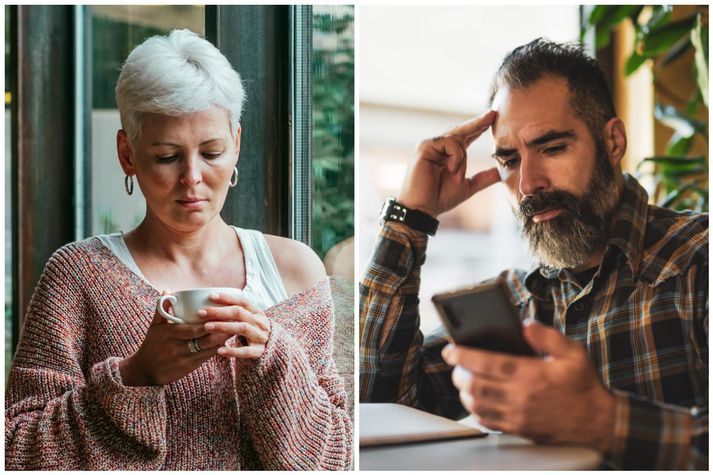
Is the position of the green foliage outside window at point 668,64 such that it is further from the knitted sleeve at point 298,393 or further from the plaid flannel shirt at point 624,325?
the knitted sleeve at point 298,393

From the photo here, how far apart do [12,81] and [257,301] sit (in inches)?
41.3

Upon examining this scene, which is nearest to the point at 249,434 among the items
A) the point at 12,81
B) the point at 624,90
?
the point at 624,90

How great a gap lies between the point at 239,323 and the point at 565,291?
0.67 m

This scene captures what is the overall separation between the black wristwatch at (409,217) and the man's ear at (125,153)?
549 mm

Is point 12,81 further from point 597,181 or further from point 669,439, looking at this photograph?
point 669,439

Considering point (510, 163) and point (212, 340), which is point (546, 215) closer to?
point (510, 163)

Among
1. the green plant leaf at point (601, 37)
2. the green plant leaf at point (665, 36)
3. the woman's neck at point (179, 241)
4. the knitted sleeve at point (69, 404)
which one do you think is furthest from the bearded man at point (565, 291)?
the knitted sleeve at point (69, 404)

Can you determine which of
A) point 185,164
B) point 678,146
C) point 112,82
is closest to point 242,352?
point 185,164

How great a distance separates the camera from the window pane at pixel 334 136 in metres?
1.73

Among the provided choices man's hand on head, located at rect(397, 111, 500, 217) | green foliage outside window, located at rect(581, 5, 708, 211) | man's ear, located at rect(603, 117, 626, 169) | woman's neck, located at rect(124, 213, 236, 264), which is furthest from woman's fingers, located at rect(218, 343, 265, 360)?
green foliage outside window, located at rect(581, 5, 708, 211)

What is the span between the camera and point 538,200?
5.44 ft

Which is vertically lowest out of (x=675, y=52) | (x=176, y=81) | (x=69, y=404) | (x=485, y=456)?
(x=485, y=456)

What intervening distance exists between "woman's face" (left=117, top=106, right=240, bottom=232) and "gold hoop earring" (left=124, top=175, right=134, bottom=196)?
1.0 inches

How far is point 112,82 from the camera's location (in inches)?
75.4
